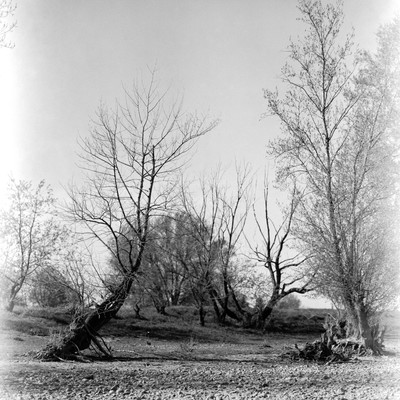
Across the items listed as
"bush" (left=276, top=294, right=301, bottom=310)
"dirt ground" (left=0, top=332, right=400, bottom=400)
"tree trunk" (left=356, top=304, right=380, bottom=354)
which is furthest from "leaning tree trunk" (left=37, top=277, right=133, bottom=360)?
"bush" (left=276, top=294, right=301, bottom=310)

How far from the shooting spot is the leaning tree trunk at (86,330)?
30.8ft

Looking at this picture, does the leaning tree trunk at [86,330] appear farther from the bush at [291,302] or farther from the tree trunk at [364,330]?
the bush at [291,302]

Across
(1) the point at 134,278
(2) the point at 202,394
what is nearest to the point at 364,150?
(1) the point at 134,278

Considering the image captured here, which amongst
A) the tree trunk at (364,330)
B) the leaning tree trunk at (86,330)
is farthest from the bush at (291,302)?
the leaning tree trunk at (86,330)

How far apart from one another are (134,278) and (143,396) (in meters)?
5.17

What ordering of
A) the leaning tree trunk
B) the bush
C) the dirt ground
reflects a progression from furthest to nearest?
the bush → the leaning tree trunk → the dirt ground

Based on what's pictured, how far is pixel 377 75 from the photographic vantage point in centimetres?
1128

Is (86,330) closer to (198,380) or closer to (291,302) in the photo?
(198,380)

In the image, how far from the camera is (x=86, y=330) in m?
9.87

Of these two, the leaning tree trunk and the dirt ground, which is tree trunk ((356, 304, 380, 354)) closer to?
the dirt ground

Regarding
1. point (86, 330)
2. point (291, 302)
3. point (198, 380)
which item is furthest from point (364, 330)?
point (291, 302)

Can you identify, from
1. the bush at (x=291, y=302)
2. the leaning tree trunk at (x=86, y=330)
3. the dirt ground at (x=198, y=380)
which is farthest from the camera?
the bush at (x=291, y=302)

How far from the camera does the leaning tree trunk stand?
30.8ft

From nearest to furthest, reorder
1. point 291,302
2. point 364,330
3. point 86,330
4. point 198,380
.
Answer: point 198,380
point 86,330
point 364,330
point 291,302
